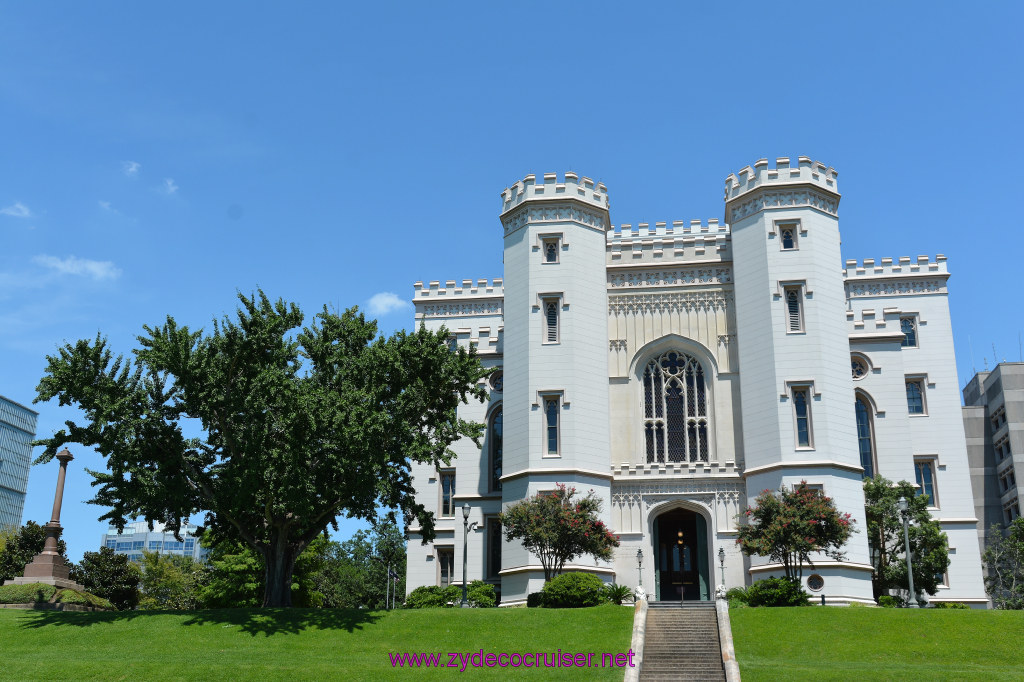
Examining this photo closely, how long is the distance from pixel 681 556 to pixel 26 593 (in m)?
25.1

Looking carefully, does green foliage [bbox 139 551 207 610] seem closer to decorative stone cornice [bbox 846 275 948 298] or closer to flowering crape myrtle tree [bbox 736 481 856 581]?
flowering crape myrtle tree [bbox 736 481 856 581]

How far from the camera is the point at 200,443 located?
3328 cm

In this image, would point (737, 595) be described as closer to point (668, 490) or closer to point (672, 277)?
point (668, 490)

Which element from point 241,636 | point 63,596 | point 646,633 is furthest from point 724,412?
point 63,596

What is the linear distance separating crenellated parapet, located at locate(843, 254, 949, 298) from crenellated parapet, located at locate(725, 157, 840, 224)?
33.5ft

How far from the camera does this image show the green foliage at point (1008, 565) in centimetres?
5128

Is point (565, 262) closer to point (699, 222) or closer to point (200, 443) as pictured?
point (699, 222)

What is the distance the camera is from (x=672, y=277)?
42.8m

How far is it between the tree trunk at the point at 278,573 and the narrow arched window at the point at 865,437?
1016 inches

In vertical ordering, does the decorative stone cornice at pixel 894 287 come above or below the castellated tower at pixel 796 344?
above

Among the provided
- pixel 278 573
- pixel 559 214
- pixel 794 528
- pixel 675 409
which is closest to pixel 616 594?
pixel 794 528

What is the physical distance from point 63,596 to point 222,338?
11.6m

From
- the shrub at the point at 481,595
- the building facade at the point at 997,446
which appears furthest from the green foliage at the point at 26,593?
the building facade at the point at 997,446

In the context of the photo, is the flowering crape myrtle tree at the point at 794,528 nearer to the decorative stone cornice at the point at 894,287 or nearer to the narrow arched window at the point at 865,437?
the narrow arched window at the point at 865,437
